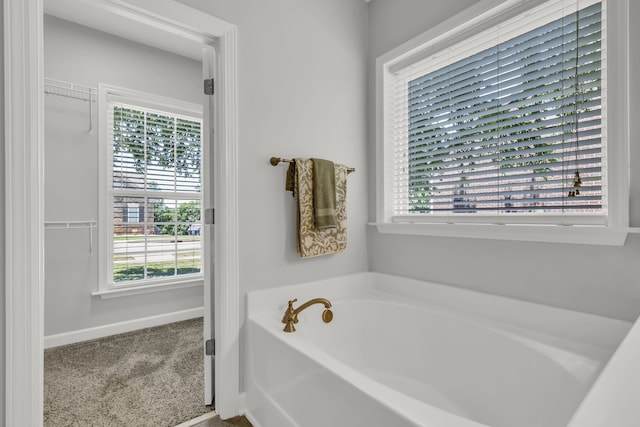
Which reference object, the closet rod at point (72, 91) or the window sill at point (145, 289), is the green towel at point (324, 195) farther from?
the closet rod at point (72, 91)

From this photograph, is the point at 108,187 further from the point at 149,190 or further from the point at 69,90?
the point at 69,90

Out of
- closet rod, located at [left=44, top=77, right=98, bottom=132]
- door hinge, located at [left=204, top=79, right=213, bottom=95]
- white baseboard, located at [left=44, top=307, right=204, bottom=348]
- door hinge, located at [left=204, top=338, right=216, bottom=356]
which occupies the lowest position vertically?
white baseboard, located at [left=44, top=307, right=204, bottom=348]

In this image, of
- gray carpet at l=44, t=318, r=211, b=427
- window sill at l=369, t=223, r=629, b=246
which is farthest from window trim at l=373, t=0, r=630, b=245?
gray carpet at l=44, t=318, r=211, b=427

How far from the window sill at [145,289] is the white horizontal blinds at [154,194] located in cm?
9

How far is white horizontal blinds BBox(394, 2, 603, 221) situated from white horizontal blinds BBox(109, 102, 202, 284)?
2.16 metres

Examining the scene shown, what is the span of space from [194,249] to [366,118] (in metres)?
2.15

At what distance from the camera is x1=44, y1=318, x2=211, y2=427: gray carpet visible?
1638 mm

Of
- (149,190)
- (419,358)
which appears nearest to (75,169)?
(149,190)

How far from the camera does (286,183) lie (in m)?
1.83

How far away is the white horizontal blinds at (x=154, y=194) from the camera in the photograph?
9.18 feet

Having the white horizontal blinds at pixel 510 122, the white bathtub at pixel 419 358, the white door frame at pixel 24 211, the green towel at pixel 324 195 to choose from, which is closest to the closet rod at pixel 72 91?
the white door frame at pixel 24 211

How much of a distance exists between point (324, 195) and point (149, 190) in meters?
1.94

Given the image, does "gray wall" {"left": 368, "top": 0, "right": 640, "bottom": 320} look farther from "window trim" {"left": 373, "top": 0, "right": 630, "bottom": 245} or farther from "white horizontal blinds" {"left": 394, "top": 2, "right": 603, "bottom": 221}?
"white horizontal blinds" {"left": 394, "top": 2, "right": 603, "bottom": 221}

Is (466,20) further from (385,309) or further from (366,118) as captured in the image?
(385,309)
